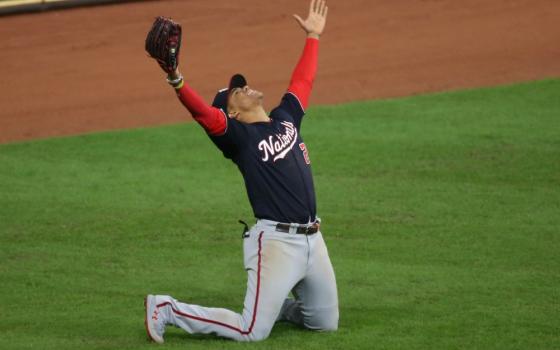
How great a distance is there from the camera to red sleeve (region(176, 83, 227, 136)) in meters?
6.24

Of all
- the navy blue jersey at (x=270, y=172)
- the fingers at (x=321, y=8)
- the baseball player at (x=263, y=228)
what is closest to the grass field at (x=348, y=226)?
the baseball player at (x=263, y=228)

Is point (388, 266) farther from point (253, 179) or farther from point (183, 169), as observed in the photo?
point (183, 169)

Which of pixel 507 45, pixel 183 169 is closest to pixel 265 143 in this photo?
pixel 183 169

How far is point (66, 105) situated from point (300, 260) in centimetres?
726

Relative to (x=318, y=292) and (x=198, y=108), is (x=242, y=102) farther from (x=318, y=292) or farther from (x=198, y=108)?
(x=318, y=292)

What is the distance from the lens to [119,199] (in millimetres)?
9766

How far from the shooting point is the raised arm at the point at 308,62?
7082mm

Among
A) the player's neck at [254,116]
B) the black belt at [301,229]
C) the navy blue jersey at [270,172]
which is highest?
the player's neck at [254,116]

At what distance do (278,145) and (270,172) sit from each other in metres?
0.17

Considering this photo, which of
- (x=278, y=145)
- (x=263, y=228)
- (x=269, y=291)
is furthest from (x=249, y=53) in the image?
(x=269, y=291)

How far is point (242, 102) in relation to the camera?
672cm

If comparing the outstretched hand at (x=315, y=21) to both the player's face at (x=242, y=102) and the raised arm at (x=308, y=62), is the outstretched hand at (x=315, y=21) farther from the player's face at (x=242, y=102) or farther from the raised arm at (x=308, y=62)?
the player's face at (x=242, y=102)

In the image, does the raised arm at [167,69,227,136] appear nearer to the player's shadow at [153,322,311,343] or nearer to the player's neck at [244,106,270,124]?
the player's neck at [244,106,270,124]

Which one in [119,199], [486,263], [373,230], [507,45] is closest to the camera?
[486,263]
